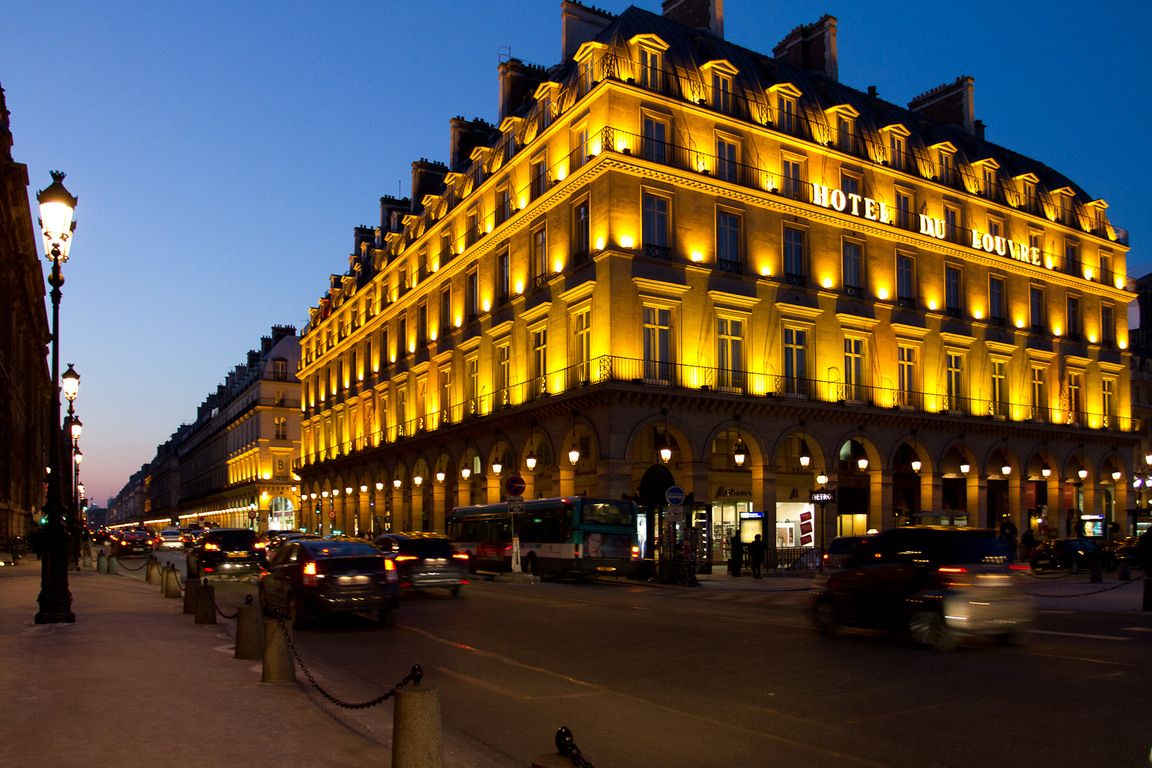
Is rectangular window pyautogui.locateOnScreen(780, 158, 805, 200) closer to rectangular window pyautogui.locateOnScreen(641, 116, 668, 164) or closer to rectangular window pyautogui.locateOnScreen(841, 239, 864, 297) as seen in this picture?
rectangular window pyautogui.locateOnScreen(841, 239, 864, 297)

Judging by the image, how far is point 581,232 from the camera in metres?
39.0

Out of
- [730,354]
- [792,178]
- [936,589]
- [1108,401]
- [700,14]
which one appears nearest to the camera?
[936,589]

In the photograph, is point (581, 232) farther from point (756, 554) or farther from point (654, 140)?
point (756, 554)

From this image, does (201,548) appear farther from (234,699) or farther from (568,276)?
(234,699)

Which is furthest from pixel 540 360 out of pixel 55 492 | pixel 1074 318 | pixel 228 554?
pixel 1074 318

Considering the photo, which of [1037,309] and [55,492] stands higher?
[1037,309]

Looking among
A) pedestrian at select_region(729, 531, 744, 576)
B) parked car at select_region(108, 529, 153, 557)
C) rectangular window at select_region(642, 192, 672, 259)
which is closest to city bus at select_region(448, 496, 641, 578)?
pedestrian at select_region(729, 531, 744, 576)

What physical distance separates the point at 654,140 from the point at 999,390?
22735mm

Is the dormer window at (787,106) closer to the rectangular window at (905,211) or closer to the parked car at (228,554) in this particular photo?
the rectangular window at (905,211)

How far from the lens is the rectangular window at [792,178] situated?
4219 centimetres

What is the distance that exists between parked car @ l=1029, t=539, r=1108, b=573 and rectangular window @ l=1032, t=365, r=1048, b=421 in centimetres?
1334

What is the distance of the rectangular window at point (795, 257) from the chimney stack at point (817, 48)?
11.7m

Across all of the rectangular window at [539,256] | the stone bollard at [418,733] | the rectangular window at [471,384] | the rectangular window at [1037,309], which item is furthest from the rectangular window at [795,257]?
the stone bollard at [418,733]

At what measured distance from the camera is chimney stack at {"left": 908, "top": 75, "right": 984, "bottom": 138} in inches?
2172
